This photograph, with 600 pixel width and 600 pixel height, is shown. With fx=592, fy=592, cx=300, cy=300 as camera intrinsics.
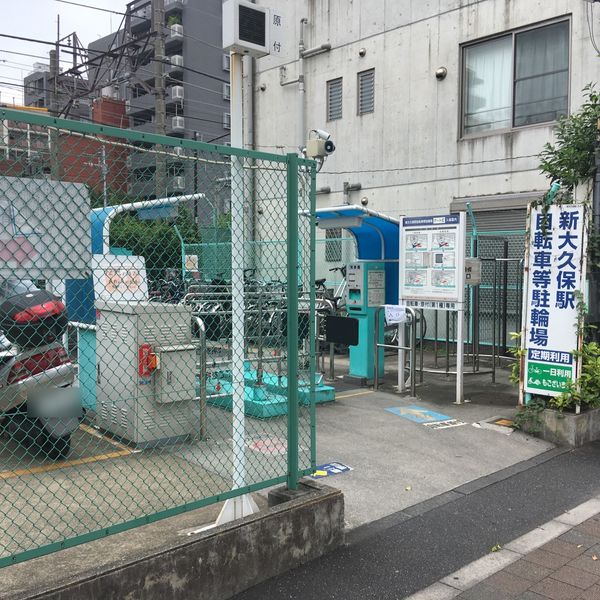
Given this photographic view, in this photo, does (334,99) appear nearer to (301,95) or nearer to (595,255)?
(301,95)

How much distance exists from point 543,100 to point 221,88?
3212cm

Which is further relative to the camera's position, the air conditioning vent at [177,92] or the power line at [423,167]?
the air conditioning vent at [177,92]

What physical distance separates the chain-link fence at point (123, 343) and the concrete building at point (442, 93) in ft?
19.6

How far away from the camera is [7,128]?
8.26 ft

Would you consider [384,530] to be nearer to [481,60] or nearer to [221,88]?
[481,60]

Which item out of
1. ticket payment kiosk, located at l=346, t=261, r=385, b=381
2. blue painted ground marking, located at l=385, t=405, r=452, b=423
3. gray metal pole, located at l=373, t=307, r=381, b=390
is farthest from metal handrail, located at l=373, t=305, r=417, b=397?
blue painted ground marking, located at l=385, t=405, r=452, b=423

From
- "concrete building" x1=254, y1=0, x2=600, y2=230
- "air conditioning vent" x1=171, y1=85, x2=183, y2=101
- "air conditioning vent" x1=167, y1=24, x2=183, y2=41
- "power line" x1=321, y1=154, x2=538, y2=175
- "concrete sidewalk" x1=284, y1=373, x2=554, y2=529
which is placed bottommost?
"concrete sidewalk" x1=284, y1=373, x2=554, y2=529

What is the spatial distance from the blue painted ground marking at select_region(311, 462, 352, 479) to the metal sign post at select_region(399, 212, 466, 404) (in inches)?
102

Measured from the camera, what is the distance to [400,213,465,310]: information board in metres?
6.91

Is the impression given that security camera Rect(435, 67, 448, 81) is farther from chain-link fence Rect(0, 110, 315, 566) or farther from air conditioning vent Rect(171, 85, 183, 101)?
air conditioning vent Rect(171, 85, 183, 101)

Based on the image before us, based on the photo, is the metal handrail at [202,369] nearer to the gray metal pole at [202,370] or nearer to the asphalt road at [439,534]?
the gray metal pole at [202,370]

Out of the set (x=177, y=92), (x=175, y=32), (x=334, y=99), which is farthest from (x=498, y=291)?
(x=177, y=92)

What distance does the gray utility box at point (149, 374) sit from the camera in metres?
4.91

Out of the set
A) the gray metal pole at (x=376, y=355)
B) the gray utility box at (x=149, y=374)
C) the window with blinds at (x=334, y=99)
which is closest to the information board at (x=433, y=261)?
the gray metal pole at (x=376, y=355)
